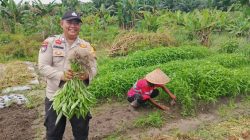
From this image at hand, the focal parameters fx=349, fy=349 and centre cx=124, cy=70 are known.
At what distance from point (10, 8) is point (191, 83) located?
11454 millimetres

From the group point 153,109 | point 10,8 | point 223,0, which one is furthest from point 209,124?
point 223,0

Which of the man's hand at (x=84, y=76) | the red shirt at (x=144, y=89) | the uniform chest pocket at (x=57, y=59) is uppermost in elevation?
the uniform chest pocket at (x=57, y=59)

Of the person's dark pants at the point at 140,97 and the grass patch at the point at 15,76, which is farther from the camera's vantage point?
the grass patch at the point at 15,76

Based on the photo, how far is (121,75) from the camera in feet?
20.4

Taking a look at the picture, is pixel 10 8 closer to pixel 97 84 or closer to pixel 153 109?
pixel 97 84

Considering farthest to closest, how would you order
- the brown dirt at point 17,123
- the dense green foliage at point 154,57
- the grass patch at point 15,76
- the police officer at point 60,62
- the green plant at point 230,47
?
the green plant at point 230,47, the dense green foliage at point 154,57, the grass patch at point 15,76, the brown dirt at point 17,123, the police officer at point 60,62

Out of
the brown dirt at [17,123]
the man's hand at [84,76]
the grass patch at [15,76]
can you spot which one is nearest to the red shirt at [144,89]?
the brown dirt at [17,123]

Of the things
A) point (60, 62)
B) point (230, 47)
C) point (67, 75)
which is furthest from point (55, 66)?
point (230, 47)

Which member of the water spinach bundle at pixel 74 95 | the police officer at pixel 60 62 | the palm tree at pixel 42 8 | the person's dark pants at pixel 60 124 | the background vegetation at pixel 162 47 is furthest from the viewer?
the palm tree at pixel 42 8

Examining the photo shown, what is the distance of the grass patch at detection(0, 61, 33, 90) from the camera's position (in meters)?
7.16

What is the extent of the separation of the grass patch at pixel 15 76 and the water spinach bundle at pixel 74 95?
4002 millimetres

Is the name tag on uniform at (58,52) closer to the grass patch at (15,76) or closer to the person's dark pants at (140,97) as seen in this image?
the person's dark pants at (140,97)

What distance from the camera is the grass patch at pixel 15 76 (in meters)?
7.16

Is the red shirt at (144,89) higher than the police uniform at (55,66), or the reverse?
the police uniform at (55,66)
